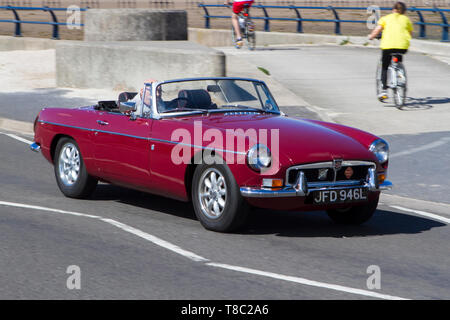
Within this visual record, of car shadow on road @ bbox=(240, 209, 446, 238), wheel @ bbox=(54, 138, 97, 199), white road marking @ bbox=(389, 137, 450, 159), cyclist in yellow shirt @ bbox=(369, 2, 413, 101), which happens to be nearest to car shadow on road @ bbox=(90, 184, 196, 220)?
wheel @ bbox=(54, 138, 97, 199)

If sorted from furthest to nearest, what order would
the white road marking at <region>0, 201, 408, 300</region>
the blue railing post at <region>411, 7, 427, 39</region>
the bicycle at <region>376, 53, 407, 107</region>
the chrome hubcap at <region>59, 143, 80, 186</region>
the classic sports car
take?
the blue railing post at <region>411, 7, 427, 39</region> → the bicycle at <region>376, 53, 407, 107</region> → the chrome hubcap at <region>59, 143, 80, 186</region> → the classic sports car → the white road marking at <region>0, 201, 408, 300</region>

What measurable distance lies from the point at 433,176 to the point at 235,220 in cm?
452

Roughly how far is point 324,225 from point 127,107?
236cm

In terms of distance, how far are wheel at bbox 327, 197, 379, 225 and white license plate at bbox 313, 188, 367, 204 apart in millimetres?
535

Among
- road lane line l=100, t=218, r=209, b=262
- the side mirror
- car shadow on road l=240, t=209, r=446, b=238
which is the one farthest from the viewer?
the side mirror

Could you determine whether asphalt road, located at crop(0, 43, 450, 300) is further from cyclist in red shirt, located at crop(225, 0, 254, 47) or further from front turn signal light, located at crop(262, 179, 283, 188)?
cyclist in red shirt, located at crop(225, 0, 254, 47)

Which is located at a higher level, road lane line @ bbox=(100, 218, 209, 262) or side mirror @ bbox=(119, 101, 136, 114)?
side mirror @ bbox=(119, 101, 136, 114)

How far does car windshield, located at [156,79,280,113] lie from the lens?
8969 millimetres

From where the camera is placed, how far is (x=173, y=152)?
834 cm

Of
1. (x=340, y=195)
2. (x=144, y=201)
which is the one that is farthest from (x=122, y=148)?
(x=340, y=195)

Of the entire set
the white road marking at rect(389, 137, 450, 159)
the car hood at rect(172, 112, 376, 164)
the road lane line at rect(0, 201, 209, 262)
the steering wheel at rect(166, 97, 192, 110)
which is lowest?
the white road marking at rect(389, 137, 450, 159)

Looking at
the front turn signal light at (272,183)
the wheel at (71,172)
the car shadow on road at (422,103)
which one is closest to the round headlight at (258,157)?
the front turn signal light at (272,183)

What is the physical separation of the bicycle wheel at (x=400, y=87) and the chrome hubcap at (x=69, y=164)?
8.29 metres

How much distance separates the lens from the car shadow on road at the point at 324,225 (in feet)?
27.4
